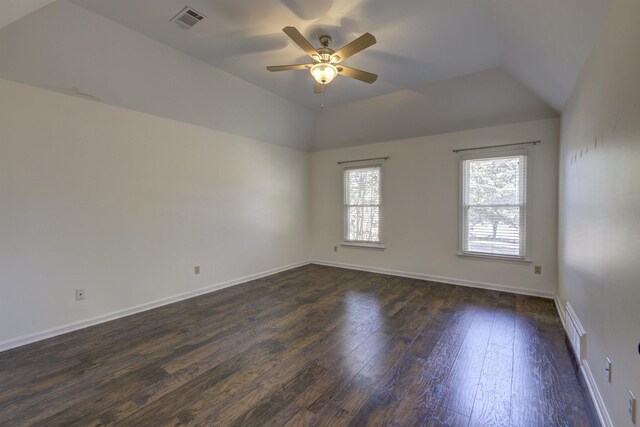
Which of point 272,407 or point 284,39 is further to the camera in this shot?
point 284,39

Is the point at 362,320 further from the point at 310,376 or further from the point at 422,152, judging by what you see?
the point at 422,152

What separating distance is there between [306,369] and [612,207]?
2.23m

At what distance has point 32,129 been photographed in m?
2.62

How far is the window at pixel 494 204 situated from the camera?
396cm

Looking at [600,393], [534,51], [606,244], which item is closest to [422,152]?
[534,51]

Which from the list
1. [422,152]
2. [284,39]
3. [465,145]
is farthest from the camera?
[422,152]

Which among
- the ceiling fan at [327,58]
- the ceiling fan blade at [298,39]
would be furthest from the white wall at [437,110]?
the ceiling fan blade at [298,39]

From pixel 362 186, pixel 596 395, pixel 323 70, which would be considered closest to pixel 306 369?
pixel 596 395

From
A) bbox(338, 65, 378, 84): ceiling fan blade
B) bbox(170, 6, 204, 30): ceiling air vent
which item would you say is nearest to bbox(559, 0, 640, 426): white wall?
bbox(338, 65, 378, 84): ceiling fan blade

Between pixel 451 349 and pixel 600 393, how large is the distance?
37.9 inches

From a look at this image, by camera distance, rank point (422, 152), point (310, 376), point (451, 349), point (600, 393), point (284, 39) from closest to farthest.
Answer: point (600, 393) → point (310, 376) → point (451, 349) → point (284, 39) → point (422, 152)

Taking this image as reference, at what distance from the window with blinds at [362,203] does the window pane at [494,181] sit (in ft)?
5.13

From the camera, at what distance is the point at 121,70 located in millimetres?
2926

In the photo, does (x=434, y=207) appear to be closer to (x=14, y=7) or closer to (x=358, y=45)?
(x=358, y=45)
